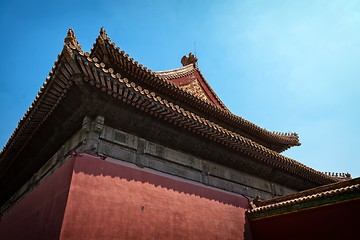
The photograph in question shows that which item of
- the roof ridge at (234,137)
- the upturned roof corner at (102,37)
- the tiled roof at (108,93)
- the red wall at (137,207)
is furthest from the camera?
the upturned roof corner at (102,37)

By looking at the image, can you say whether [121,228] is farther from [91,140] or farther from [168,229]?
[91,140]

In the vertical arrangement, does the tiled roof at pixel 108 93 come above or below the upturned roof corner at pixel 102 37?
below

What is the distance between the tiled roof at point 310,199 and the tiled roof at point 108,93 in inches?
57.1

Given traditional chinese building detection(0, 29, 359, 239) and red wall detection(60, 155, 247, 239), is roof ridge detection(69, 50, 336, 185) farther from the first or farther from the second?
red wall detection(60, 155, 247, 239)

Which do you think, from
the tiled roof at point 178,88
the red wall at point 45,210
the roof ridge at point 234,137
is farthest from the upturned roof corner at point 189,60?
the red wall at point 45,210

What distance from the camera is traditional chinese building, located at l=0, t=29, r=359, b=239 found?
4.06 meters

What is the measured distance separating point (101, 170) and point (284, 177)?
6158 mm

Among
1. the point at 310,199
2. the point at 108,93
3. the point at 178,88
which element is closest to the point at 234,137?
the point at 310,199

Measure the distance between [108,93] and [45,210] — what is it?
7.59 ft

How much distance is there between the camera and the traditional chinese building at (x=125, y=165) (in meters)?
4.06

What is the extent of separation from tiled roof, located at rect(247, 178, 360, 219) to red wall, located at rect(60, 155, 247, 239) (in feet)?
2.26

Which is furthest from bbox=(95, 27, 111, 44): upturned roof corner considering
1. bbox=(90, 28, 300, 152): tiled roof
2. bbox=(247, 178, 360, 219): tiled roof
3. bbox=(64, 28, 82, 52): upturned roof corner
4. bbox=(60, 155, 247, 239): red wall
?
bbox=(247, 178, 360, 219): tiled roof

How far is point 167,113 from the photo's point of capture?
5.24m

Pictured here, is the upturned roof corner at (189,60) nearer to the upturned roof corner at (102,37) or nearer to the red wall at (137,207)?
the upturned roof corner at (102,37)
